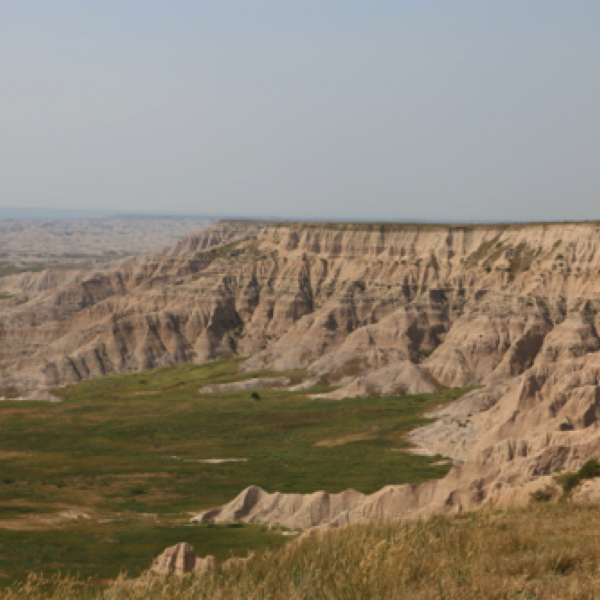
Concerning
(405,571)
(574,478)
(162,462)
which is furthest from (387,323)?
(405,571)

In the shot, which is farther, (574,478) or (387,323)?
(387,323)

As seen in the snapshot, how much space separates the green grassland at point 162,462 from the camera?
41.7 metres

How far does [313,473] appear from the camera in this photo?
65875 millimetres

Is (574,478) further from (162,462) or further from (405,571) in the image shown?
(162,462)

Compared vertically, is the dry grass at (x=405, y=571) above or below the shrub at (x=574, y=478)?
above

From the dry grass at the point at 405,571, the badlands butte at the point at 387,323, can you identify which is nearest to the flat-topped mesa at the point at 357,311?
the badlands butte at the point at 387,323

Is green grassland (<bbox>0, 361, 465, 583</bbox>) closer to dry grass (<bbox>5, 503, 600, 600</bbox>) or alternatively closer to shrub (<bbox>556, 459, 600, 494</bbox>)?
shrub (<bbox>556, 459, 600, 494</bbox>)

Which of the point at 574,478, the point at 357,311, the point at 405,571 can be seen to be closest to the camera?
the point at 405,571

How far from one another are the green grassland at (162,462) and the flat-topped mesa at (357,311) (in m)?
12.0

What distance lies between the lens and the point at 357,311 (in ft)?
441

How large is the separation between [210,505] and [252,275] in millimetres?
103565

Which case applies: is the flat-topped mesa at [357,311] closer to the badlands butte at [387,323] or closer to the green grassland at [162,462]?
the badlands butte at [387,323]

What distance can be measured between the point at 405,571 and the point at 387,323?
11252 centimetres

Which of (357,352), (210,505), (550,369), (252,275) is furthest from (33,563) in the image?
(252,275)
